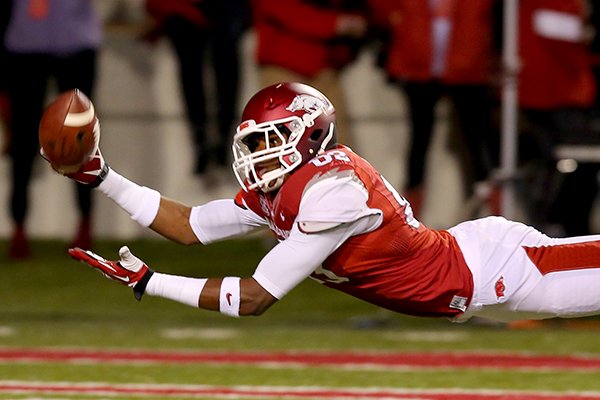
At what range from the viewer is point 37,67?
27.7 feet

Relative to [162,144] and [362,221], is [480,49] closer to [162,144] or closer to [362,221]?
[162,144]

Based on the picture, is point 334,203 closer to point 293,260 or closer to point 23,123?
point 293,260

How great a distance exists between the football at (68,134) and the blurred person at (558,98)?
10.1 feet

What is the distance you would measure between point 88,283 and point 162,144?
1.74 metres

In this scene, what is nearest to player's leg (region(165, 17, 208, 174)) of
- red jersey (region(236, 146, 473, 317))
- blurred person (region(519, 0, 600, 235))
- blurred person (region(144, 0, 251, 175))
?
blurred person (region(144, 0, 251, 175))

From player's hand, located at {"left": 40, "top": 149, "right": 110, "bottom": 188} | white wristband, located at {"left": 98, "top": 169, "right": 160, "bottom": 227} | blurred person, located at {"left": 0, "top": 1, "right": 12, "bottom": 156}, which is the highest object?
player's hand, located at {"left": 40, "top": 149, "right": 110, "bottom": 188}

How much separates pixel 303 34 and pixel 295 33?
0.04 meters

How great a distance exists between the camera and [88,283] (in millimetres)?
8109

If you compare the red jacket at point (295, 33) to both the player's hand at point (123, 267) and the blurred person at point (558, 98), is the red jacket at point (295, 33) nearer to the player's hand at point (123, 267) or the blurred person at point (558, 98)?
the blurred person at point (558, 98)

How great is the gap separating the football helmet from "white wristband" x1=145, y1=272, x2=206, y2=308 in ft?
1.12

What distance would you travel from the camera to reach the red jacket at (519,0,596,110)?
7.43m

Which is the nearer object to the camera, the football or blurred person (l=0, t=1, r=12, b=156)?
the football

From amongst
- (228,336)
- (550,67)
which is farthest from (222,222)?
(550,67)

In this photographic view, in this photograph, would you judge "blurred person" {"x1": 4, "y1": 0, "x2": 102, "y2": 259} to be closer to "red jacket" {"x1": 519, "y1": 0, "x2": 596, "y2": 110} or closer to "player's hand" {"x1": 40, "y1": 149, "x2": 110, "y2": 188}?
"red jacket" {"x1": 519, "y1": 0, "x2": 596, "y2": 110}
